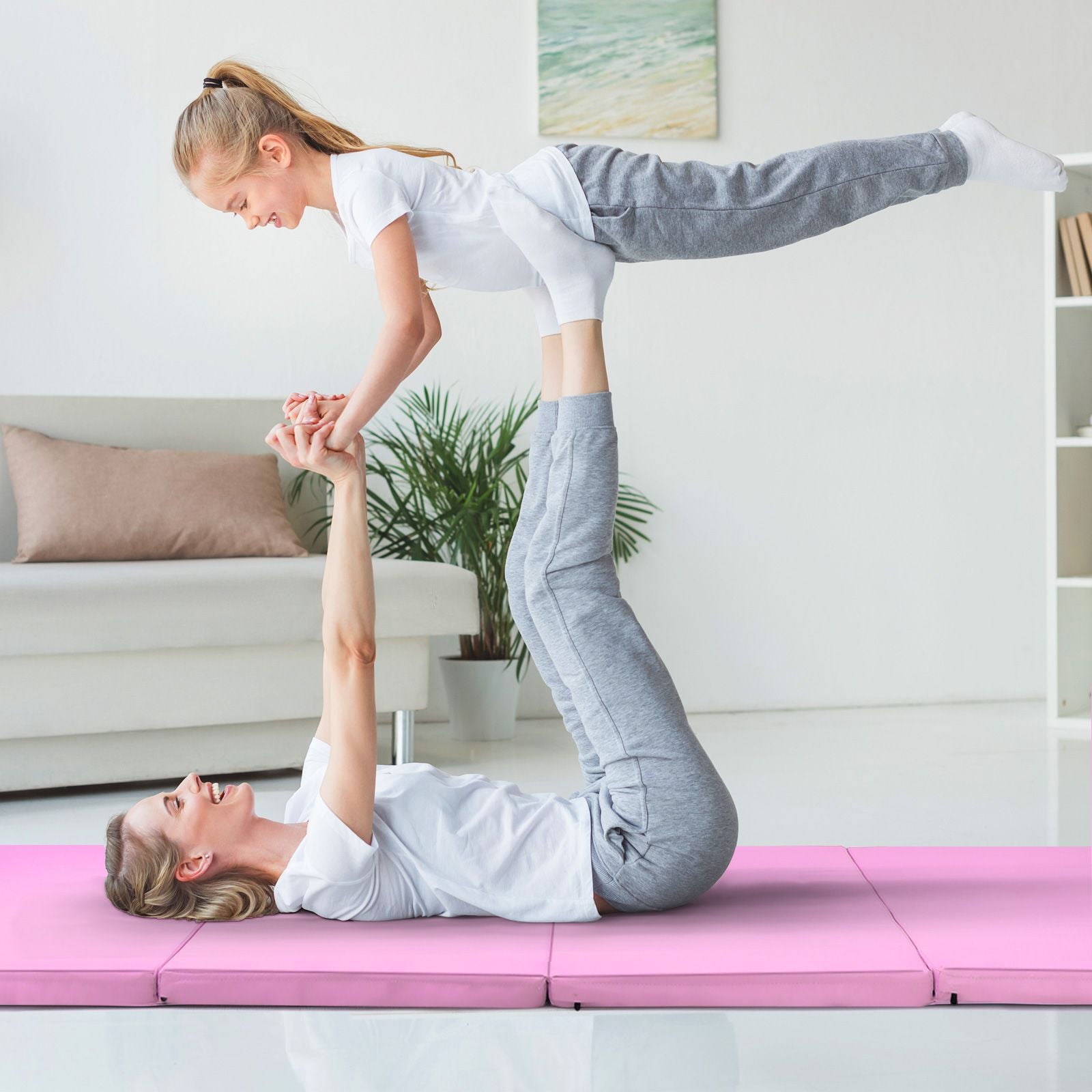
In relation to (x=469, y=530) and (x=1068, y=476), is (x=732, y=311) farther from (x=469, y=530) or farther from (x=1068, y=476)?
(x=469, y=530)

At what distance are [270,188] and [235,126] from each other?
0.10m

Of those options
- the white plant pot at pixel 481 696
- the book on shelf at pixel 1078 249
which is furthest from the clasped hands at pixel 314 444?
the book on shelf at pixel 1078 249

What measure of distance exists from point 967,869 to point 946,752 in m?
1.54

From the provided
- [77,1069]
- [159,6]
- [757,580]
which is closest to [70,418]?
[159,6]

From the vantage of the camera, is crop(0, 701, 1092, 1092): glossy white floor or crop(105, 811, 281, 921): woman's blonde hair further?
crop(105, 811, 281, 921): woman's blonde hair

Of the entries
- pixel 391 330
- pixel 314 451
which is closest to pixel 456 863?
pixel 314 451

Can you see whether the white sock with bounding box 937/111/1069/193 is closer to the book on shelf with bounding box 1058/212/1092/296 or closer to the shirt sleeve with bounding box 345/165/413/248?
the shirt sleeve with bounding box 345/165/413/248

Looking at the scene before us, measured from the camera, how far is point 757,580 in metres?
4.53

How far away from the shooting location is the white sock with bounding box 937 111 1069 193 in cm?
204

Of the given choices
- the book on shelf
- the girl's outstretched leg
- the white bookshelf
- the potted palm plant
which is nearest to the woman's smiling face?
the girl's outstretched leg

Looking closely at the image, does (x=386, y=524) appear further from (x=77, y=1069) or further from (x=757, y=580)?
(x=77, y=1069)

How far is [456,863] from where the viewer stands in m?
1.85

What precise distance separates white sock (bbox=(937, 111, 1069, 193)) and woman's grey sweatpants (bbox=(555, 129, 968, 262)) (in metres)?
0.02

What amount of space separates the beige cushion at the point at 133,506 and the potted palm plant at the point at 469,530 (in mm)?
303
